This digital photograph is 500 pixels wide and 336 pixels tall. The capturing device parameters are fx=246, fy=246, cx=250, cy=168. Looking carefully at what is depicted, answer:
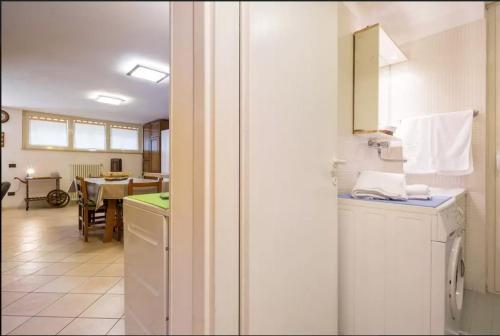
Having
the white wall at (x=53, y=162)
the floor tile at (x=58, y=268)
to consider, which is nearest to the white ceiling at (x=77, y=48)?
the white wall at (x=53, y=162)

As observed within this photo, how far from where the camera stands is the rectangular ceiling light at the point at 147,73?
1.05 m

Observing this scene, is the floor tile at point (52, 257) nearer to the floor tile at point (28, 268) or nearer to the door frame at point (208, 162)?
the floor tile at point (28, 268)

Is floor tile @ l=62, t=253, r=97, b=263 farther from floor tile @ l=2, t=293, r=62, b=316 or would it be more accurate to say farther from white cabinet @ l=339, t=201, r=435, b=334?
white cabinet @ l=339, t=201, r=435, b=334

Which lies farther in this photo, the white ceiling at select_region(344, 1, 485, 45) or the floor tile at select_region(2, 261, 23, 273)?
the floor tile at select_region(2, 261, 23, 273)

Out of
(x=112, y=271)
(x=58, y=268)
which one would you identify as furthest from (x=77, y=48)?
(x=58, y=268)

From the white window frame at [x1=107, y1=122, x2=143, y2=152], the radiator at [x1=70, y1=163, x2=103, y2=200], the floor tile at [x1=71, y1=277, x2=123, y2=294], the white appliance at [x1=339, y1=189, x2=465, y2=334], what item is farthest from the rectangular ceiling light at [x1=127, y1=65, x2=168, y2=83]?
the floor tile at [x1=71, y1=277, x2=123, y2=294]

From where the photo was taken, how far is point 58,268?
88.6 inches

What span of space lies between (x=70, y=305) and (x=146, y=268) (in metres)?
1.00

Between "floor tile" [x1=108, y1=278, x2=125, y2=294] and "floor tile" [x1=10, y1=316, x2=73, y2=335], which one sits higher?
"floor tile" [x1=10, y1=316, x2=73, y2=335]

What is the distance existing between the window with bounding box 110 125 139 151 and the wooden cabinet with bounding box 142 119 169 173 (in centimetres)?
10

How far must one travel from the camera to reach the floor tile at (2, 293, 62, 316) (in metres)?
1.49

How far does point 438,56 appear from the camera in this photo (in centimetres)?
205

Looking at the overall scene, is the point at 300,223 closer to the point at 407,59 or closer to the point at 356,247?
the point at 356,247

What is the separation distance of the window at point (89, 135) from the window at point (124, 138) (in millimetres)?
54
